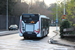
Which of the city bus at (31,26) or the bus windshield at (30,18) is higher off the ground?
the bus windshield at (30,18)

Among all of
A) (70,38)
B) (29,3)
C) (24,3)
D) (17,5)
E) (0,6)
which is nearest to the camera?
(70,38)

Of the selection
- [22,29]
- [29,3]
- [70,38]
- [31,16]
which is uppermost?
[29,3]

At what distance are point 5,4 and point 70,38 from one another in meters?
33.5

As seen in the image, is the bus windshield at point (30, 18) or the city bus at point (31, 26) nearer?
the city bus at point (31, 26)

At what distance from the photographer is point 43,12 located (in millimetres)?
65188

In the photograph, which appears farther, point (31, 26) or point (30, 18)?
point (30, 18)

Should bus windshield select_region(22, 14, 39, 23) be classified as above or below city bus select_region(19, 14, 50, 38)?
above

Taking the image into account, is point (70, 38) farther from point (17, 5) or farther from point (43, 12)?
point (43, 12)

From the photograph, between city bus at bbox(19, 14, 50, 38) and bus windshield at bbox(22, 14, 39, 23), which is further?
bus windshield at bbox(22, 14, 39, 23)

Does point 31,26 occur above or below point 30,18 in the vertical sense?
below

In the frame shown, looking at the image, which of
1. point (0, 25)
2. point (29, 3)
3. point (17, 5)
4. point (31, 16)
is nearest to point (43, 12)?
point (29, 3)

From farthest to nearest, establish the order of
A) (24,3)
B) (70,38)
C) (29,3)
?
(29,3)
(24,3)
(70,38)

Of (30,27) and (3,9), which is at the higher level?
(3,9)

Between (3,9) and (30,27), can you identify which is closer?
(30,27)
